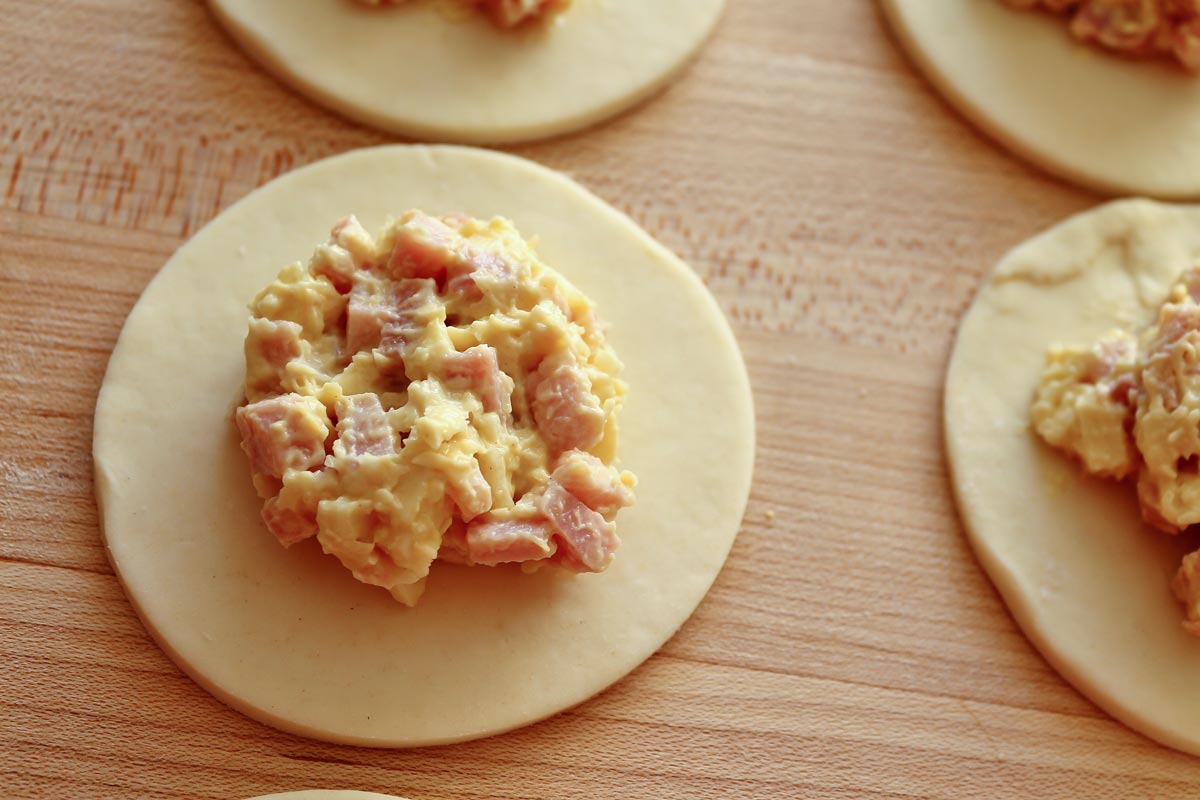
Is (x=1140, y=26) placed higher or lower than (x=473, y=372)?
higher

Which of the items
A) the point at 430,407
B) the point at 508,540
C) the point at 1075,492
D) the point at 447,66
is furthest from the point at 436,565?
the point at 1075,492

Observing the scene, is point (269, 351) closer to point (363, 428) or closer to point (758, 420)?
point (363, 428)

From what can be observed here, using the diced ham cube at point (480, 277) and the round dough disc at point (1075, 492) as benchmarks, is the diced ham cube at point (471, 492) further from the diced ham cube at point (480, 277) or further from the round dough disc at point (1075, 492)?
the round dough disc at point (1075, 492)

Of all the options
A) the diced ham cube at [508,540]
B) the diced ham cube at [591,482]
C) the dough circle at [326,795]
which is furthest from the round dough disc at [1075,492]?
the dough circle at [326,795]

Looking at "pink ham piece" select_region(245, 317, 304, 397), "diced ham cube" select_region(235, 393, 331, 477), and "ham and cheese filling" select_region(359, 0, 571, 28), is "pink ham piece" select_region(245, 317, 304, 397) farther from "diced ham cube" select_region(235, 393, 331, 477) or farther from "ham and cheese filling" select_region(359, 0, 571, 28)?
"ham and cheese filling" select_region(359, 0, 571, 28)

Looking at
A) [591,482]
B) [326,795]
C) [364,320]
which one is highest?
[364,320]

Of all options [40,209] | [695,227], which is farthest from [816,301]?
[40,209]

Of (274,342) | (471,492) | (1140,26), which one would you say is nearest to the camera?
(471,492)
